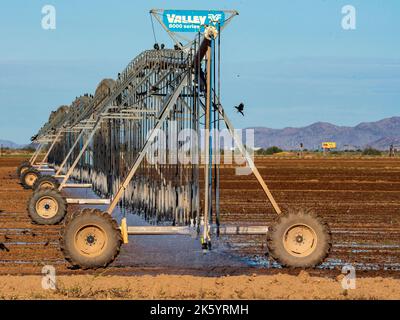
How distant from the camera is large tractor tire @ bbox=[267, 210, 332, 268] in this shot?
14.2 meters

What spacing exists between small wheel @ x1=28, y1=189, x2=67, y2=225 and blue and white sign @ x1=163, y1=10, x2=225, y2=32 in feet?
25.1

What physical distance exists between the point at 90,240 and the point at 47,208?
848cm

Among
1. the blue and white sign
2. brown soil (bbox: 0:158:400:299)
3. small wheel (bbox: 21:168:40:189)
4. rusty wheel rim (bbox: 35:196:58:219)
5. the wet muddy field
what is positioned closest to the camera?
brown soil (bbox: 0:158:400:299)

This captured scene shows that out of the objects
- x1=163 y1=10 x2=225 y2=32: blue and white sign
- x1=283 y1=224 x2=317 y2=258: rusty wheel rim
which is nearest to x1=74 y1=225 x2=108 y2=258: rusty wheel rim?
x1=283 y1=224 x2=317 y2=258: rusty wheel rim

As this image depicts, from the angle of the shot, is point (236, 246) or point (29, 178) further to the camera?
point (29, 178)

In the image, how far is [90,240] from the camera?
1434 centimetres

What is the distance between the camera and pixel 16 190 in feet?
125

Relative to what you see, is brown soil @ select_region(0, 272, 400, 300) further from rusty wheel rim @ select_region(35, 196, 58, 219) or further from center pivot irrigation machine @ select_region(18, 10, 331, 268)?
rusty wheel rim @ select_region(35, 196, 58, 219)

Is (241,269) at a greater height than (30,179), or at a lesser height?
lesser

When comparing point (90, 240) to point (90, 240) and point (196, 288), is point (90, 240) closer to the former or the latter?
point (90, 240)

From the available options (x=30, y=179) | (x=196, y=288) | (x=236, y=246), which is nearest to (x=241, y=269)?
(x=196, y=288)

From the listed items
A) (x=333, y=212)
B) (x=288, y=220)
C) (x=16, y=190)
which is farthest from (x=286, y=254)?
(x=16, y=190)

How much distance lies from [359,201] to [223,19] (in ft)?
50.2
